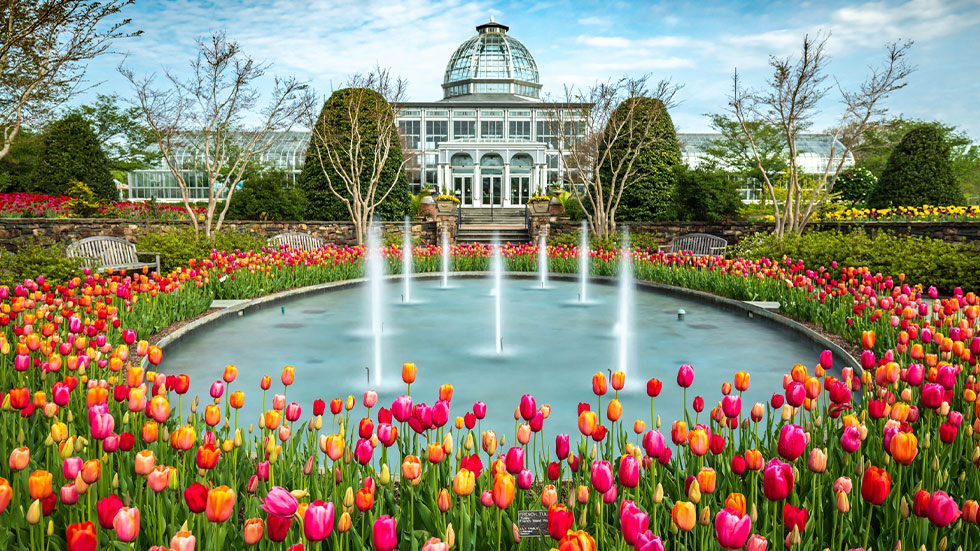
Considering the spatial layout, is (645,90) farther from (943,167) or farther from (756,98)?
(943,167)

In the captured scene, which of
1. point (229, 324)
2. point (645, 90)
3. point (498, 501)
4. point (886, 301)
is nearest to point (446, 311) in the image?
point (229, 324)

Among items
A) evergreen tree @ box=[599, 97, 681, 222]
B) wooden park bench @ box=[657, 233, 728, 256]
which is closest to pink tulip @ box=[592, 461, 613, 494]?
wooden park bench @ box=[657, 233, 728, 256]

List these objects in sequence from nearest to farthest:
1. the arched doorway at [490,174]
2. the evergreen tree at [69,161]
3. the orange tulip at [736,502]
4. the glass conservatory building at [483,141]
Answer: the orange tulip at [736,502], the evergreen tree at [69,161], the glass conservatory building at [483,141], the arched doorway at [490,174]

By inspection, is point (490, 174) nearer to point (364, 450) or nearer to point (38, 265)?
point (38, 265)

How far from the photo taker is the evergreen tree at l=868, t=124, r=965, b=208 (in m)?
20.0

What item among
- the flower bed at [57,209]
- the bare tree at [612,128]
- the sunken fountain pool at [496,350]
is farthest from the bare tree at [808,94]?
the flower bed at [57,209]

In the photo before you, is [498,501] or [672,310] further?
[672,310]

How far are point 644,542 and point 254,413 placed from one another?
4.30 meters

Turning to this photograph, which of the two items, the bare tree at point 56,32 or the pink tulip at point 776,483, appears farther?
the bare tree at point 56,32

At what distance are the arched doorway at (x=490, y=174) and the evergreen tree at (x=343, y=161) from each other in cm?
2203

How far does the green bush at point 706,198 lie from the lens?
19984mm

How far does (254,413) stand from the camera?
17.0 ft

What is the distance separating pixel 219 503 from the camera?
1.65m

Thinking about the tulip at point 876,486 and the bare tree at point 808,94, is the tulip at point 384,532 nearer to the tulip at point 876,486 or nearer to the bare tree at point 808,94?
the tulip at point 876,486
